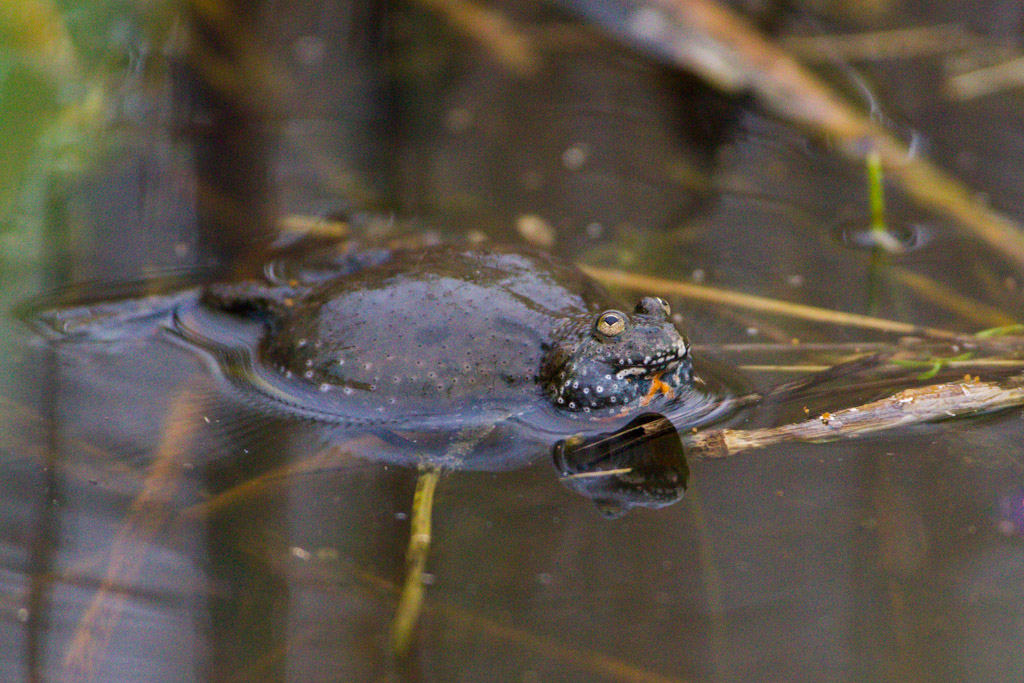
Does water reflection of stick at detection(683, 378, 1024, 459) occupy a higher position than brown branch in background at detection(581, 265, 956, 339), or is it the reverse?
brown branch in background at detection(581, 265, 956, 339)

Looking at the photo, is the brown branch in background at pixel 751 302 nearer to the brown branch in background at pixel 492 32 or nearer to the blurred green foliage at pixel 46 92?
the blurred green foliage at pixel 46 92

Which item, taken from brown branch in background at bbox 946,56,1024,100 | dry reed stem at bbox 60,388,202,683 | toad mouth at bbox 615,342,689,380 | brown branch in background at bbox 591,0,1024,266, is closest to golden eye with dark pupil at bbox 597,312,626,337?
toad mouth at bbox 615,342,689,380

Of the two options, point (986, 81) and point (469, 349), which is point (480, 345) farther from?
point (986, 81)

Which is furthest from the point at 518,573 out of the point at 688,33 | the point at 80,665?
the point at 688,33

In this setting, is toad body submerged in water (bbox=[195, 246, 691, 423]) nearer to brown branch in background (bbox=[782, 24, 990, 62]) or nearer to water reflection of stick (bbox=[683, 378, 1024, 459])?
water reflection of stick (bbox=[683, 378, 1024, 459])

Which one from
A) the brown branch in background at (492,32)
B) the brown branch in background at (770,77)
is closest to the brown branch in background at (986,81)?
the brown branch in background at (770,77)

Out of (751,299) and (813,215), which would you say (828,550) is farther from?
(813,215)
